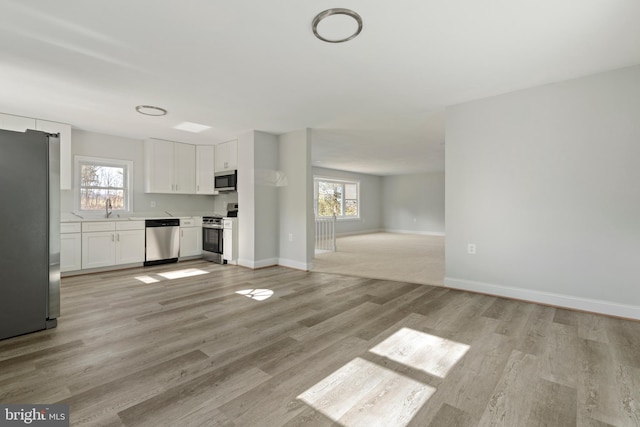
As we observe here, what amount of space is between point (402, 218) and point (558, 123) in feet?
29.4

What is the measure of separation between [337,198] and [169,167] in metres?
6.07

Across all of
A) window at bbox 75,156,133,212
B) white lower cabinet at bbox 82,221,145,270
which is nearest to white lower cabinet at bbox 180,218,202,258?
white lower cabinet at bbox 82,221,145,270

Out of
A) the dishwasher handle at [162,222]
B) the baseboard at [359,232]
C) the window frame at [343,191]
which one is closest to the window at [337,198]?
the window frame at [343,191]

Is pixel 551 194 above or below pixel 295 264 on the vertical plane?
above

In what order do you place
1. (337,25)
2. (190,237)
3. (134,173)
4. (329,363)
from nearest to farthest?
1. (329,363)
2. (337,25)
3. (134,173)
4. (190,237)

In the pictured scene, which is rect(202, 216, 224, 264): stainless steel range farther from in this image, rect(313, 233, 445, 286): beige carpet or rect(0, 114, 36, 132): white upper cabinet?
rect(0, 114, 36, 132): white upper cabinet

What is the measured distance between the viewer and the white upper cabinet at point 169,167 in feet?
18.0

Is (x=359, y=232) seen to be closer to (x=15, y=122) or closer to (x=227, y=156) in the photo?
(x=227, y=156)

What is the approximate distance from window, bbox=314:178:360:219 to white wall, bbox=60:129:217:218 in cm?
415

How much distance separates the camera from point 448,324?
8.59 ft

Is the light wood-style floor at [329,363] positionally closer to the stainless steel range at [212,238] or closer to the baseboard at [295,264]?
the baseboard at [295,264]

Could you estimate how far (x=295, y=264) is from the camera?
504cm

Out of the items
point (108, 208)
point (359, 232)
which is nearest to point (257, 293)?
point (108, 208)

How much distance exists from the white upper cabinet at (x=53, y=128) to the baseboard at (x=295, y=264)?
353 centimetres
